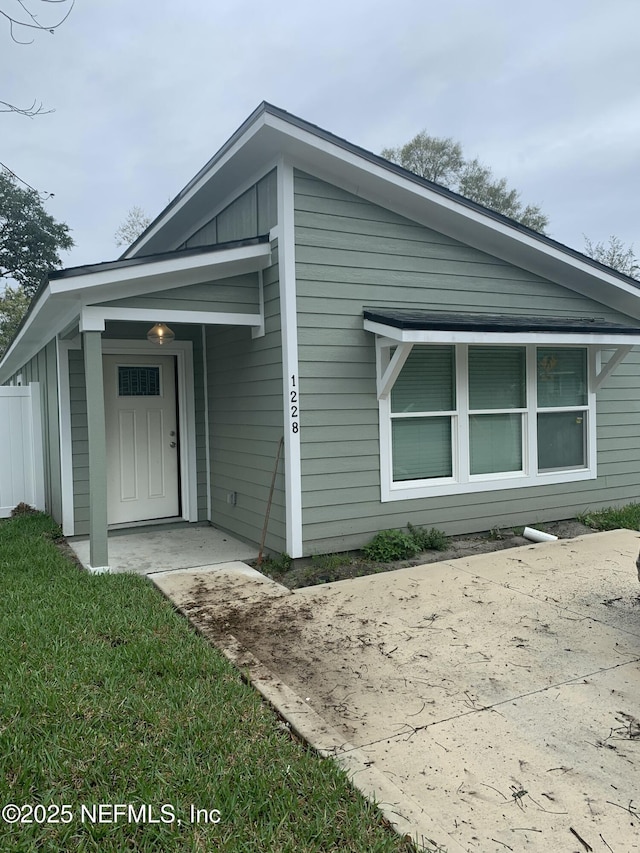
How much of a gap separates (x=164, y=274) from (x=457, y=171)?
80.6ft

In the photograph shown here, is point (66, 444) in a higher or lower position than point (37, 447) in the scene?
higher

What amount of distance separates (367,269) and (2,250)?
22744 mm

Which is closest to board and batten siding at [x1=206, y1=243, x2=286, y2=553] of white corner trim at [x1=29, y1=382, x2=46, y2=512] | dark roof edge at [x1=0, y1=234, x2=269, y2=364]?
dark roof edge at [x1=0, y1=234, x2=269, y2=364]

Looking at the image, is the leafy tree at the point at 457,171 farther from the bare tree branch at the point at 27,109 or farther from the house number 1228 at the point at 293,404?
the bare tree branch at the point at 27,109

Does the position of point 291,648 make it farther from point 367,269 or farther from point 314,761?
point 367,269

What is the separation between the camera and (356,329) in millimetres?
5750

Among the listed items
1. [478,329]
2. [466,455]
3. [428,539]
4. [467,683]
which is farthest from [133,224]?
[467,683]

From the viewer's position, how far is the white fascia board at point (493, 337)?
17.1 ft

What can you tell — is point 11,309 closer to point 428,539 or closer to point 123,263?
point 123,263

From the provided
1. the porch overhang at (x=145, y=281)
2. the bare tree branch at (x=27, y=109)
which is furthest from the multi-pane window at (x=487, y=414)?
the bare tree branch at (x=27, y=109)

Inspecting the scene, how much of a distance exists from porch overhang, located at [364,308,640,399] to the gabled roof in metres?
0.74

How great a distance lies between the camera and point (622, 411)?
7.67m

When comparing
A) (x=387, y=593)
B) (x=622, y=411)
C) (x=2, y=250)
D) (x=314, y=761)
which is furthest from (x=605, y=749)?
(x=2, y=250)

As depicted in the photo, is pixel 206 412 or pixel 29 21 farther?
pixel 206 412
